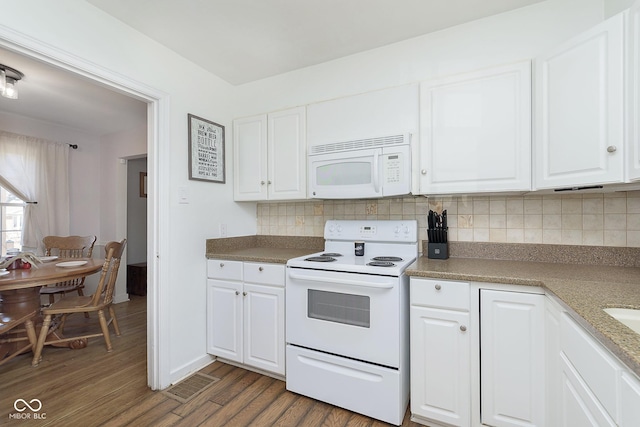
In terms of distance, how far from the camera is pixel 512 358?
1.43m

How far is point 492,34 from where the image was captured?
183 cm

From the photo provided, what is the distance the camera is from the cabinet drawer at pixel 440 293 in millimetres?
1514

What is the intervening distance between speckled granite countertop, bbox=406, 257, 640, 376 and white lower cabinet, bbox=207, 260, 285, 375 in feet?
3.33

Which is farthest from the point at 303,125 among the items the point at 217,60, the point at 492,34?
the point at 492,34

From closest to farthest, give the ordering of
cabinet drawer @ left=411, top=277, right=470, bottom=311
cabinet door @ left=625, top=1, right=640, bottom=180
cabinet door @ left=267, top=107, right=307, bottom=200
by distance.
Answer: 1. cabinet door @ left=625, top=1, right=640, bottom=180
2. cabinet drawer @ left=411, top=277, right=470, bottom=311
3. cabinet door @ left=267, top=107, right=307, bottom=200

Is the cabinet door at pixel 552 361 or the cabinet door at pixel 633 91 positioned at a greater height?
the cabinet door at pixel 633 91

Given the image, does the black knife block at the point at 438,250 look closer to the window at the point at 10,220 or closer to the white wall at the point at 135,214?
the window at the point at 10,220

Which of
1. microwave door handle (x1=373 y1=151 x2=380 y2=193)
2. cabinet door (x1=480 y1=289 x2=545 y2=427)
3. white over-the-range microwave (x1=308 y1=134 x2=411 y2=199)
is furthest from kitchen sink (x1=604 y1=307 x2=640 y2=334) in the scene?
microwave door handle (x1=373 y1=151 x2=380 y2=193)

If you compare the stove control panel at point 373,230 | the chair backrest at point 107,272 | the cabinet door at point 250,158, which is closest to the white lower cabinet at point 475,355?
the stove control panel at point 373,230

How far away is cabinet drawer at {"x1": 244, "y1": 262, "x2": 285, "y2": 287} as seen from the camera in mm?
2057

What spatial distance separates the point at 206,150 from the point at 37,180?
2.79 m

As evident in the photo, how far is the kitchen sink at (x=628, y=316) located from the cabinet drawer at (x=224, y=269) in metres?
2.02

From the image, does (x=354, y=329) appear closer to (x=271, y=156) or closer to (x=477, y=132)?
(x=477, y=132)

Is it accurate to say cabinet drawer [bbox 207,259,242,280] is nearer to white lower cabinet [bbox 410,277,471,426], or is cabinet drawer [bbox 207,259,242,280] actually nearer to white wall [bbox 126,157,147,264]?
white lower cabinet [bbox 410,277,471,426]
